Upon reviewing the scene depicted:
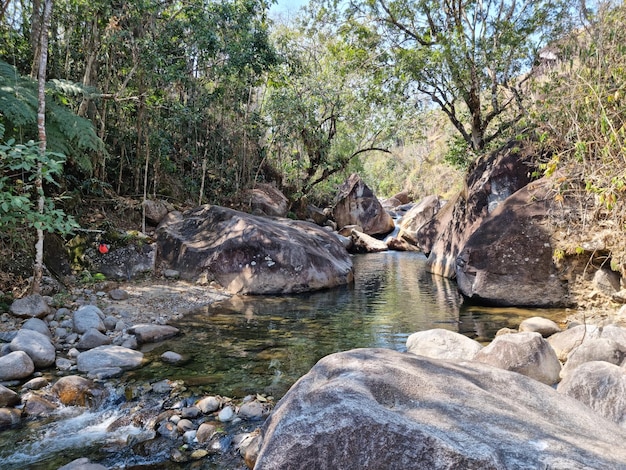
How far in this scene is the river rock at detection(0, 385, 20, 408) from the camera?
375cm

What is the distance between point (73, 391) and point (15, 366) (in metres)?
0.79

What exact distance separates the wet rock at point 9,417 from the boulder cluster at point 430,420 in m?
2.12

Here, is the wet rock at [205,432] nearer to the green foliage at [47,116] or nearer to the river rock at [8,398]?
the river rock at [8,398]

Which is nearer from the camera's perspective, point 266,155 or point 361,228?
point 266,155

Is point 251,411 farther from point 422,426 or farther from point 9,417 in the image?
point 422,426

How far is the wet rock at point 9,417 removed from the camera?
3514 mm

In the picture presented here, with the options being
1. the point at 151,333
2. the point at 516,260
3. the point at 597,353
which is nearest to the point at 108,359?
the point at 151,333

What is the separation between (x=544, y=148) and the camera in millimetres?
8680

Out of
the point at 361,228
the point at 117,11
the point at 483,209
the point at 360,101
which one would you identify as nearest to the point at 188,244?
the point at 117,11

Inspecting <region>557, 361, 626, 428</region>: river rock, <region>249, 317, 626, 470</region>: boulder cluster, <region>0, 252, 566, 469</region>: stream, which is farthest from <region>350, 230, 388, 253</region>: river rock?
<region>249, 317, 626, 470</region>: boulder cluster

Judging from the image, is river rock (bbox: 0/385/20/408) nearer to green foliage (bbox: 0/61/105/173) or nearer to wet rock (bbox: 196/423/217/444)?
wet rock (bbox: 196/423/217/444)

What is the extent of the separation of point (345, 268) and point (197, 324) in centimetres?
497

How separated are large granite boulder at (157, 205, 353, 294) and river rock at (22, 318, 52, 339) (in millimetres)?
3755

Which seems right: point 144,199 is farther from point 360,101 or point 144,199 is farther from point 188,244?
point 360,101
